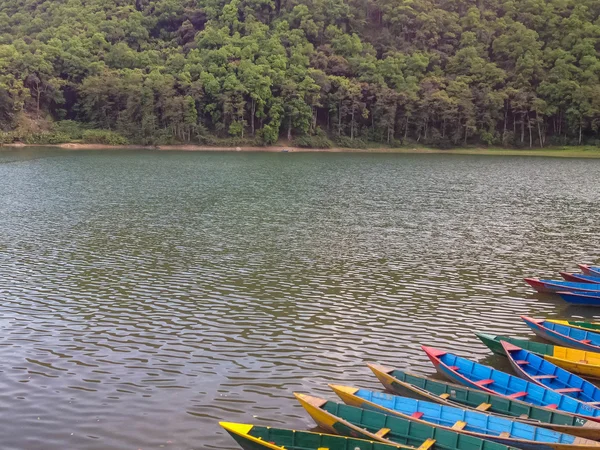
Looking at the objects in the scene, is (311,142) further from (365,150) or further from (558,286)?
(558,286)

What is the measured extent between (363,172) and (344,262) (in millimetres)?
48248

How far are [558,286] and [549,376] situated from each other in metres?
9.76

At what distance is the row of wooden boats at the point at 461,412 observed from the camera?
37.9 ft

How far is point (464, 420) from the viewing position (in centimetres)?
1275

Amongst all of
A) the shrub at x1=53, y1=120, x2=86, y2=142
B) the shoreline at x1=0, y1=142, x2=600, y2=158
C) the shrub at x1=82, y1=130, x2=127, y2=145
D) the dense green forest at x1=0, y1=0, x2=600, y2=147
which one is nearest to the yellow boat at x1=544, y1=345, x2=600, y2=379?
the shoreline at x1=0, y1=142, x2=600, y2=158

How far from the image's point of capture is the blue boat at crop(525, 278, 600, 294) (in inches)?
942

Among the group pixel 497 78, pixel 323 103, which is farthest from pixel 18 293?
pixel 497 78

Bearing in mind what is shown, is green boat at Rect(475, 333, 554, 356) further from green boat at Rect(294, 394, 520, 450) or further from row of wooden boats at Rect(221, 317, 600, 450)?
green boat at Rect(294, 394, 520, 450)

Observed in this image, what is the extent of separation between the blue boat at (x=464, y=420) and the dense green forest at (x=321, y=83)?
110 m

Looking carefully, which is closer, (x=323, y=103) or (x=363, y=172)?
(x=363, y=172)

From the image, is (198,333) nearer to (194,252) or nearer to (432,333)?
(432,333)

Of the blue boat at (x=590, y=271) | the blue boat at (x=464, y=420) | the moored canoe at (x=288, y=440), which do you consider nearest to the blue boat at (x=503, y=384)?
the blue boat at (x=464, y=420)

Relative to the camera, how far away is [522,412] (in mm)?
13211

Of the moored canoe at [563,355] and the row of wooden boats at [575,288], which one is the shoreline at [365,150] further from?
the moored canoe at [563,355]
